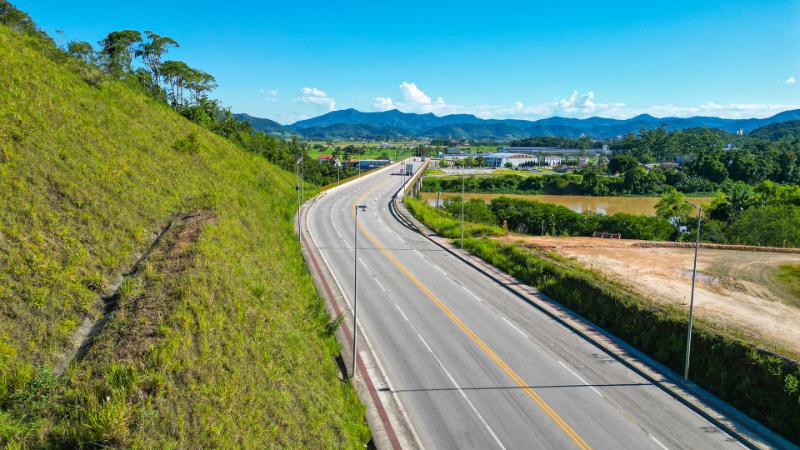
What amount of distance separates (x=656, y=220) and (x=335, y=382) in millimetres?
67581

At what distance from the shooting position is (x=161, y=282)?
56.1 feet

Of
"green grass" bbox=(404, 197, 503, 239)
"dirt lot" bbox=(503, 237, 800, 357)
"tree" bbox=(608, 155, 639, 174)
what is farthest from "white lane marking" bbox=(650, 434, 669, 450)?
"tree" bbox=(608, 155, 639, 174)

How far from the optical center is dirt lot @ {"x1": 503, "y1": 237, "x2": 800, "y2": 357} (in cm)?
2662

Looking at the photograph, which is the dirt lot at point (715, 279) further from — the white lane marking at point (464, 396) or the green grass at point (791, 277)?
the white lane marking at point (464, 396)

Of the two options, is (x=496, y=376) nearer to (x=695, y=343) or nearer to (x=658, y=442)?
(x=658, y=442)

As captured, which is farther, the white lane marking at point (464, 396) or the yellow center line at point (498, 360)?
the yellow center line at point (498, 360)

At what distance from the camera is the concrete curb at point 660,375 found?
16.6 metres

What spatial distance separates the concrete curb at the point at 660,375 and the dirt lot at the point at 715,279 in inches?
259

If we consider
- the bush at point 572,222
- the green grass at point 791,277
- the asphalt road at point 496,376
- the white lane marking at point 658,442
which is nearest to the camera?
the white lane marking at point 658,442

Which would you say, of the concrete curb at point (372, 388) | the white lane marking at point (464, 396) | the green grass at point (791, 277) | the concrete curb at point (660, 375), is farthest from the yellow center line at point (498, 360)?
the green grass at point (791, 277)

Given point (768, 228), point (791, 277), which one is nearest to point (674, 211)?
point (768, 228)

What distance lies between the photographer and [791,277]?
3597 centimetres

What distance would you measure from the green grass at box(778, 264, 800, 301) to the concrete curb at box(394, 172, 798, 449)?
59.4 ft

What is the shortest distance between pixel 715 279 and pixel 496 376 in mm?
25455
